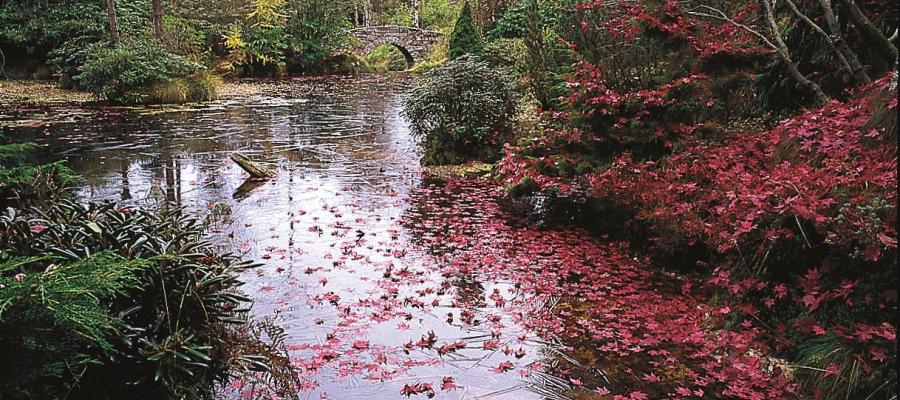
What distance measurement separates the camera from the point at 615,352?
3.87 meters

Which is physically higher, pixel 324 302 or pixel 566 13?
pixel 566 13

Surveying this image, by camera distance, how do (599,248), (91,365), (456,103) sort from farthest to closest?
1. (456,103)
2. (599,248)
3. (91,365)

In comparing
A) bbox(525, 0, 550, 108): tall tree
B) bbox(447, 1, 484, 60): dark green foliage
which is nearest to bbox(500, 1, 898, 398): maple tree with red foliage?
bbox(525, 0, 550, 108): tall tree

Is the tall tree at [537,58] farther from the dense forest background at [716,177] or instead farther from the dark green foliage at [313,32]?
the dark green foliage at [313,32]

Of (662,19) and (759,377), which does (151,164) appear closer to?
(662,19)

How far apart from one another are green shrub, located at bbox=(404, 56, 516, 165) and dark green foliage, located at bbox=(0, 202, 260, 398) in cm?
568

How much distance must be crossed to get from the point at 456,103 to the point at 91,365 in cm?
685

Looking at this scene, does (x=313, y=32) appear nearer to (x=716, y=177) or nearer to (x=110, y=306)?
(x=716, y=177)

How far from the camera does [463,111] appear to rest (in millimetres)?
8875

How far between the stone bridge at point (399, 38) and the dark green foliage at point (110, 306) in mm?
27005

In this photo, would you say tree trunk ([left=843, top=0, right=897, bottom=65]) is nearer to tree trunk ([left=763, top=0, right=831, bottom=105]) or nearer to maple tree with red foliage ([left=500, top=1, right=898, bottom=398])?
maple tree with red foliage ([left=500, top=1, right=898, bottom=398])

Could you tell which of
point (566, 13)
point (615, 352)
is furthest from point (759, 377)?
point (566, 13)

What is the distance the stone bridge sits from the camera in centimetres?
2953

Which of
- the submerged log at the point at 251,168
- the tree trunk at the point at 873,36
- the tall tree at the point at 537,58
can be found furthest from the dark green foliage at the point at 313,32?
the tree trunk at the point at 873,36
